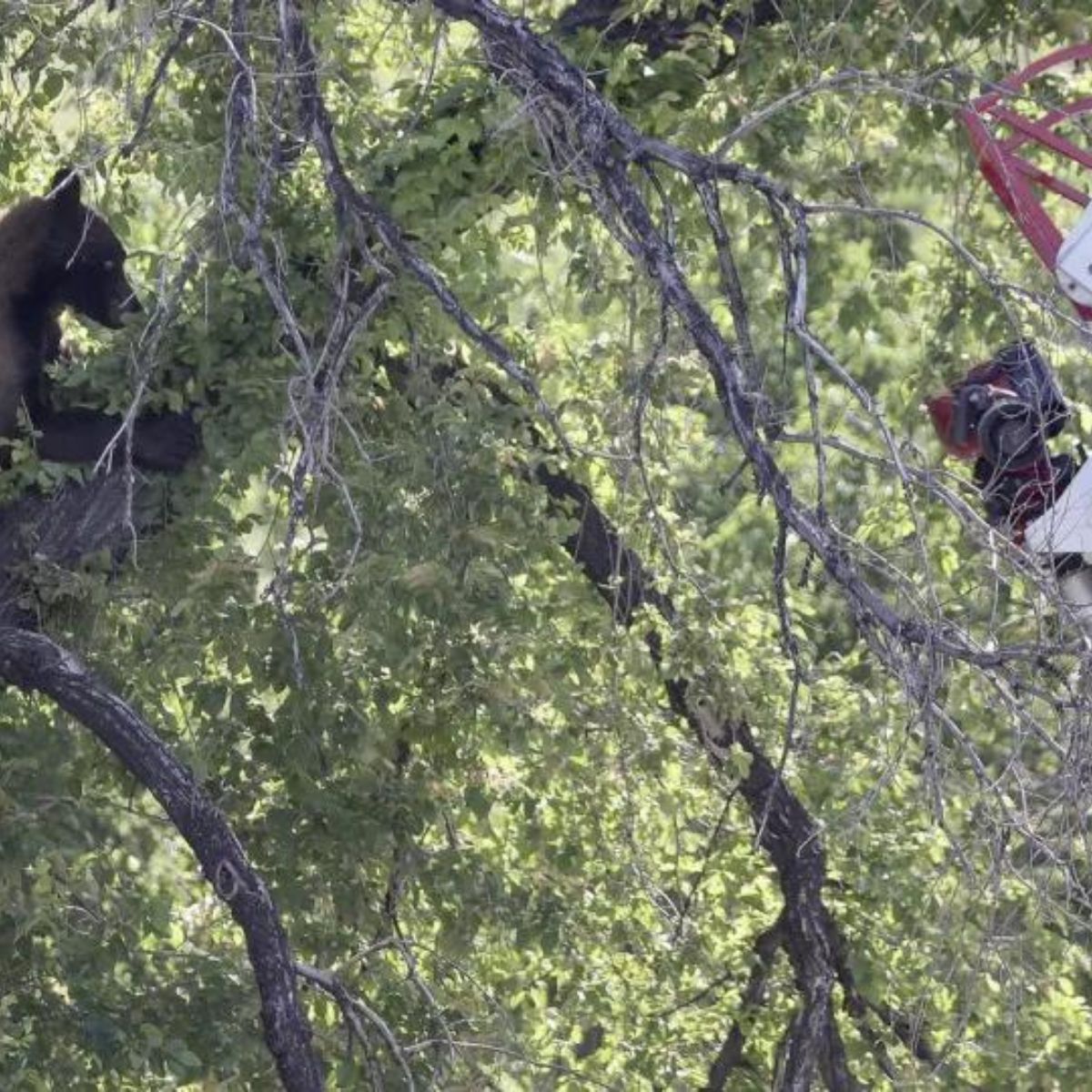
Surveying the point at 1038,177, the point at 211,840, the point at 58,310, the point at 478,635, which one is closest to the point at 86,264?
the point at 58,310

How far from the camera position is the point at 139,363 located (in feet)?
18.5

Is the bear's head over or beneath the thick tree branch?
over

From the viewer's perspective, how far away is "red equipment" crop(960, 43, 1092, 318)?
4.64 metres

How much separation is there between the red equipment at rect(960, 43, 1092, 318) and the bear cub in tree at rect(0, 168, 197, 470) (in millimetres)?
2203

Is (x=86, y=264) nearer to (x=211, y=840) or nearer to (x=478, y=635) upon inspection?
(x=478, y=635)

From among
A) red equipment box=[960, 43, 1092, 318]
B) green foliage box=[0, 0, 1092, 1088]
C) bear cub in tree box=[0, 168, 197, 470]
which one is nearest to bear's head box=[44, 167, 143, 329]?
bear cub in tree box=[0, 168, 197, 470]

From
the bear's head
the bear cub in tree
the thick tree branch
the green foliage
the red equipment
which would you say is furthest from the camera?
the bear's head

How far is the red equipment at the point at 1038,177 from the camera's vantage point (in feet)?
15.2

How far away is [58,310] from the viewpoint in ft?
21.8

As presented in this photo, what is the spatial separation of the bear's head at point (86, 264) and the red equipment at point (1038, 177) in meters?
2.68

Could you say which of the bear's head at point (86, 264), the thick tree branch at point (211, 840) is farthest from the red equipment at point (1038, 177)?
the bear's head at point (86, 264)

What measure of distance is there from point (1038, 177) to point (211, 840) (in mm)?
2242

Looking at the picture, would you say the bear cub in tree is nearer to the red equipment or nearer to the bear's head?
the bear's head

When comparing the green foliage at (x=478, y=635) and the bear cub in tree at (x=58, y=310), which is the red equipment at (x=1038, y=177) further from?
the bear cub in tree at (x=58, y=310)
